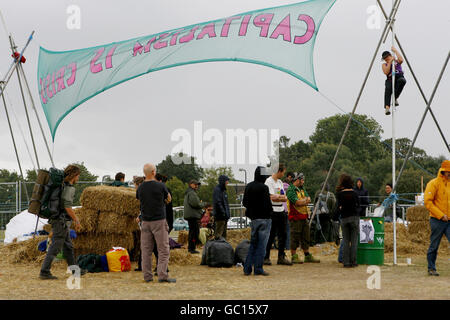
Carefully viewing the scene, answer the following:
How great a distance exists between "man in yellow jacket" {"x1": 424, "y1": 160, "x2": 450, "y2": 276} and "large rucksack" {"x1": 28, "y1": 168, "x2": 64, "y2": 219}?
19.2ft

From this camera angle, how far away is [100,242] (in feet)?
37.4

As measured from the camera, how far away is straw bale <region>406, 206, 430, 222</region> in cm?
1527

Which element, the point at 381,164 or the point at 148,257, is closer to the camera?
the point at 148,257

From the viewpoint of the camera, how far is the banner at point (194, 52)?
1080 centimetres

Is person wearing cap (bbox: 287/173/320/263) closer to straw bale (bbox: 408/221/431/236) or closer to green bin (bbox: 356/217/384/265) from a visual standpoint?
green bin (bbox: 356/217/384/265)

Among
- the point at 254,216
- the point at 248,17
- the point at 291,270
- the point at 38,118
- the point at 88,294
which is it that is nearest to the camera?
the point at 88,294

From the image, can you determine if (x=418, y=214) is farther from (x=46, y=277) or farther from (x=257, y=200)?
(x=46, y=277)

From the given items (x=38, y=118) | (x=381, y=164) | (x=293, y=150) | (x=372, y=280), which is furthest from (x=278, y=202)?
(x=293, y=150)

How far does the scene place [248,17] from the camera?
1127 cm

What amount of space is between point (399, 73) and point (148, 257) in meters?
A: 6.32

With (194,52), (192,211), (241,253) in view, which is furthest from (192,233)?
(194,52)

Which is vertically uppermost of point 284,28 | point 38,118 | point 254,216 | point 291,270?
point 284,28

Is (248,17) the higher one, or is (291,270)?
(248,17)
